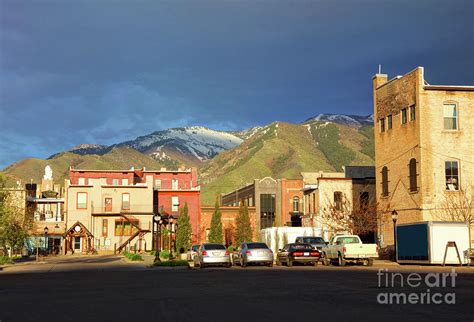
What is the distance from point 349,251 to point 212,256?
7939 millimetres

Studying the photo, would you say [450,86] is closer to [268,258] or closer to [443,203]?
[443,203]

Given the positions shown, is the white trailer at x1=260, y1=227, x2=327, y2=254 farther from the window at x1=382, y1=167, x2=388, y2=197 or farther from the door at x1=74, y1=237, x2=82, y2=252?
the door at x1=74, y1=237, x2=82, y2=252

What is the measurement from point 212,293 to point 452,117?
35.9 m

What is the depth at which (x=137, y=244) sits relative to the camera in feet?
250

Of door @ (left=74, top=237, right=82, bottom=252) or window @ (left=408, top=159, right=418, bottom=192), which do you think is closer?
window @ (left=408, top=159, right=418, bottom=192)

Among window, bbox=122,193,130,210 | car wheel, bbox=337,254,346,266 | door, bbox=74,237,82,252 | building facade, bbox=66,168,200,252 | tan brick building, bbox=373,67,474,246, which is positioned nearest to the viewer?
car wheel, bbox=337,254,346,266

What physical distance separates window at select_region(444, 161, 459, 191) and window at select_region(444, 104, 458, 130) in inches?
110

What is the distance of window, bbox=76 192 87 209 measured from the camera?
76.9 metres

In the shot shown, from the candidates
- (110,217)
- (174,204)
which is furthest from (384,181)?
(174,204)

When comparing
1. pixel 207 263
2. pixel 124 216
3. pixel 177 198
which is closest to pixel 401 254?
pixel 207 263

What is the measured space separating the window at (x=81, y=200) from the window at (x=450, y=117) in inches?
1838

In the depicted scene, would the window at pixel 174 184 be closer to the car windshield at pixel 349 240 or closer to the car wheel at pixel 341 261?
the car windshield at pixel 349 240

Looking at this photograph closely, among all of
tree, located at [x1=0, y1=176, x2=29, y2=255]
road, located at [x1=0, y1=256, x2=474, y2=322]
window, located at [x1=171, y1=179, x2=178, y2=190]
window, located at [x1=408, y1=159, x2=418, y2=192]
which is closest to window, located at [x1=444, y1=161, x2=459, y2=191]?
window, located at [x1=408, y1=159, x2=418, y2=192]

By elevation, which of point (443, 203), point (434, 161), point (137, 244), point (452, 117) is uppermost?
point (452, 117)
